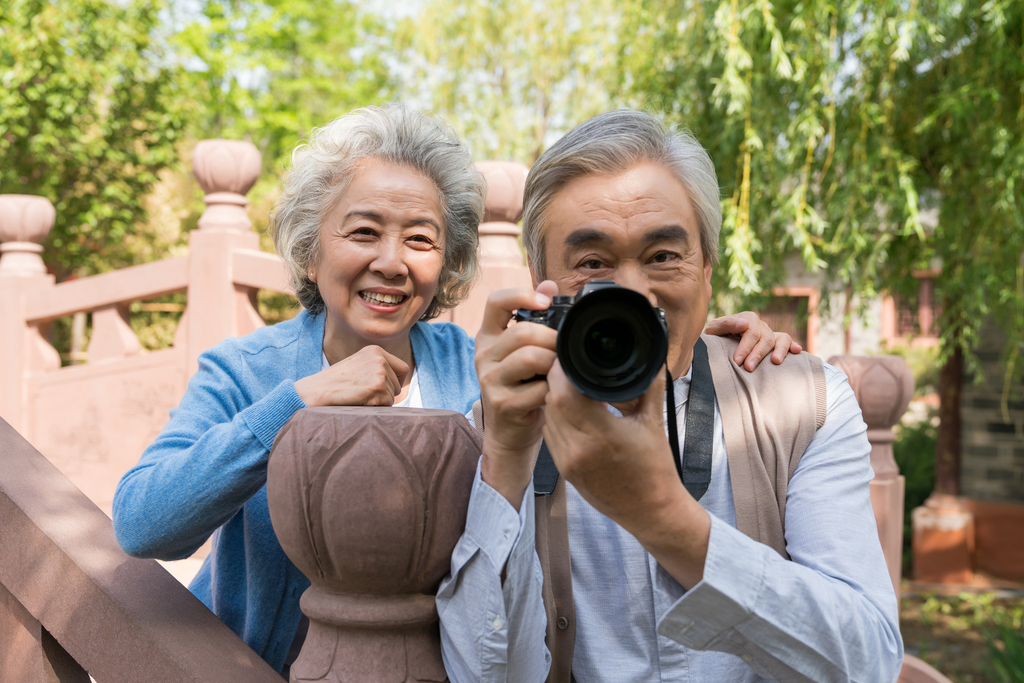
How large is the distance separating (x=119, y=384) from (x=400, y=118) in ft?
11.5

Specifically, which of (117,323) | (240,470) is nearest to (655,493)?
(240,470)

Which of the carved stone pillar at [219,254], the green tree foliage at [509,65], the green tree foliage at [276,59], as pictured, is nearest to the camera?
the carved stone pillar at [219,254]

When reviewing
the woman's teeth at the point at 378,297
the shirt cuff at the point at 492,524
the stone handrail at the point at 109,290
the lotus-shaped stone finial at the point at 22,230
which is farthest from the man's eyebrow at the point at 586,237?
the lotus-shaped stone finial at the point at 22,230

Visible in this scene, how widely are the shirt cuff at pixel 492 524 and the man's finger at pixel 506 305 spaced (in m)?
0.19

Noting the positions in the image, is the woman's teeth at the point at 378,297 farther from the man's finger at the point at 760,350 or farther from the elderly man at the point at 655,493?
the man's finger at the point at 760,350

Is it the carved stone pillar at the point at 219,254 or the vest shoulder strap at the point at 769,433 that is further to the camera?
the carved stone pillar at the point at 219,254

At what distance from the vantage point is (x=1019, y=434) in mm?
7891

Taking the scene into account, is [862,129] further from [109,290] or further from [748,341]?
[109,290]

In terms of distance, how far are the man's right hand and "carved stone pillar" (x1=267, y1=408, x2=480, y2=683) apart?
0.07 m

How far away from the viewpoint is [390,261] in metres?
1.77

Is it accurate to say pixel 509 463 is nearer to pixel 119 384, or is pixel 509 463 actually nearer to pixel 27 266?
pixel 119 384

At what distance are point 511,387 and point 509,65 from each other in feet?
36.8

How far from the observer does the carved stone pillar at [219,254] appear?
13.5 ft

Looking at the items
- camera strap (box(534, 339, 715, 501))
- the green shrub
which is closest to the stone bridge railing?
camera strap (box(534, 339, 715, 501))
